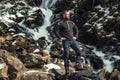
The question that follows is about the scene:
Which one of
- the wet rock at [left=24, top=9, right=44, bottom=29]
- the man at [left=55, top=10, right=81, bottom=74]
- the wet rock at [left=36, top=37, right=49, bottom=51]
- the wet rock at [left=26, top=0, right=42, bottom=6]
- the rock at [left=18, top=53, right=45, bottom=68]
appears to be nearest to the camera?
the man at [left=55, top=10, right=81, bottom=74]

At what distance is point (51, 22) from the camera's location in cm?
4591

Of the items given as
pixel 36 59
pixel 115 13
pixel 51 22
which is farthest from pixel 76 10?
pixel 36 59

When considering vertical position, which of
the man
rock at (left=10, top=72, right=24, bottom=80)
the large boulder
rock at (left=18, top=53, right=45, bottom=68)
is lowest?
the large boulder

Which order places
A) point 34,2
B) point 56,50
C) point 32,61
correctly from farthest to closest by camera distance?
point 34,2, point 56,50, point 32,61

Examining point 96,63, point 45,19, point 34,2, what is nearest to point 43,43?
point 96,63

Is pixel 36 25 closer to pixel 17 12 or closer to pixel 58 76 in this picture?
pixel 17 12

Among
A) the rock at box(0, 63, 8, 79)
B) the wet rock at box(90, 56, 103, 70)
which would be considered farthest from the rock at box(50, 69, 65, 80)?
the wet rock at box(90, 56, 103, 70)

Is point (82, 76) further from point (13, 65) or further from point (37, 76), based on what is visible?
point (13, 65)

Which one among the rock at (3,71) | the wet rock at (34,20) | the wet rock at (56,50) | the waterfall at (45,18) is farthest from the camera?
the wet rock at (34,20)

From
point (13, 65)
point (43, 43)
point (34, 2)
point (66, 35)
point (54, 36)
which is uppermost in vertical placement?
point (66, 35)

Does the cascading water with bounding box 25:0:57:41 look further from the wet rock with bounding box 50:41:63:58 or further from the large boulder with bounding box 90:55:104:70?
the large boulder with bounding box 90:55:104:70

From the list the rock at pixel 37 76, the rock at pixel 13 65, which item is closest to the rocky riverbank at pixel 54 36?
the rock at pixel 13 65

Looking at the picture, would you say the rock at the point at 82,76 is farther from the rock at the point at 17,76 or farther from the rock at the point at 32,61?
the rock at the point at 32,61

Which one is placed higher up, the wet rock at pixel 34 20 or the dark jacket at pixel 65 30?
the dark jacket at pixel 65 30
